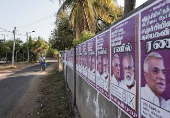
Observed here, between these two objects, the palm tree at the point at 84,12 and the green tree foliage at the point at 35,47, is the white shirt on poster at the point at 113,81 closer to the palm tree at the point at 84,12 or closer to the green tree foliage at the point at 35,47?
the palm tree at the point at 84,12

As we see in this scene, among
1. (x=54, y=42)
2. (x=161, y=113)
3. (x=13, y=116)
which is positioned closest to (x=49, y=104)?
(x=13, y=116)

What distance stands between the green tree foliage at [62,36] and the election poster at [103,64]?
18.1 m

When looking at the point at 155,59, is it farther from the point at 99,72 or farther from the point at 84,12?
the point at 84,12

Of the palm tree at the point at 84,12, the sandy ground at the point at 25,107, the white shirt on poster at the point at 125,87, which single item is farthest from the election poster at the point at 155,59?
the palm tree at the point at 84,12

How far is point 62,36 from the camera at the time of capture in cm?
2105

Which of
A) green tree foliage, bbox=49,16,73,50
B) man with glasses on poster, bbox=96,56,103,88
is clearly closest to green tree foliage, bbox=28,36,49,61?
green tree foliage, bbox=49,16,73,50

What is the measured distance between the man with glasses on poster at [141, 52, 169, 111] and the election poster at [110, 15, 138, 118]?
0.47 feet

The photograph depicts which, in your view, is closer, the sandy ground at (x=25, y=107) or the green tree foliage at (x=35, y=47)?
the sandy ground at (x=25, y=107)

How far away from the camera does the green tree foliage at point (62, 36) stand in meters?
20.5

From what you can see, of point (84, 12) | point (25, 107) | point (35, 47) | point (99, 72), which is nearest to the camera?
point (99, 72)

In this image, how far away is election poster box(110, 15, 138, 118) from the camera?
1.34m

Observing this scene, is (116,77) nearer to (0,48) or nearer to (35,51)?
(0,48)

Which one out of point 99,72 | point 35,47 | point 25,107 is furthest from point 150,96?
point 35,47

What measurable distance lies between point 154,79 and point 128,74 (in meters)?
0.36
